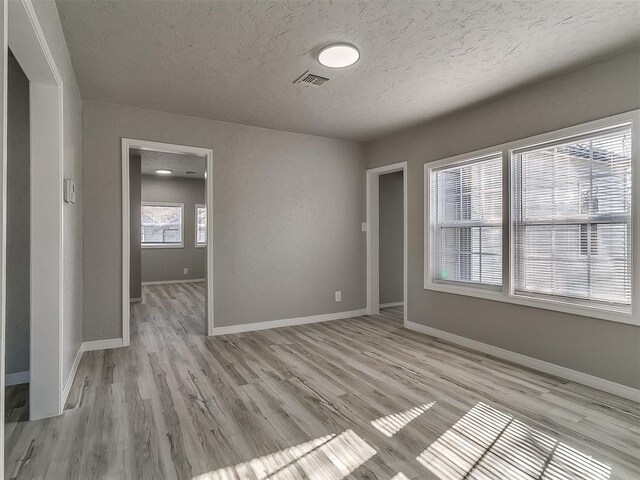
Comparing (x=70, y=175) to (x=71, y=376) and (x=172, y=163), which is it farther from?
(x=172, y=163)

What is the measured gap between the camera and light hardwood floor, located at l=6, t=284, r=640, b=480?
178cm

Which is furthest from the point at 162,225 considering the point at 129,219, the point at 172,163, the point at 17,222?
the point at 17,222

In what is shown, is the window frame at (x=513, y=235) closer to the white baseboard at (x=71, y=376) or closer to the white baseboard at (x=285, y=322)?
the white baseboard at (x=285, y=322)

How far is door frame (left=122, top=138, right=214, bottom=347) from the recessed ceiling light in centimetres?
202

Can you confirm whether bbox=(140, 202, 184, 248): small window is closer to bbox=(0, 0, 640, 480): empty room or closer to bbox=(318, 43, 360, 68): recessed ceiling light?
bbox=(0, 0, 640, 480): empty room

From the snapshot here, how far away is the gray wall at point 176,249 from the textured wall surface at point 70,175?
510 cm

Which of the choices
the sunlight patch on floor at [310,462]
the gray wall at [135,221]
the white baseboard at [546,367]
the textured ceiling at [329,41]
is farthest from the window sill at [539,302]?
the gray wall at [135,221]

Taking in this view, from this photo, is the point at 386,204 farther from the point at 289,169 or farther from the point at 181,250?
the point at 181,250

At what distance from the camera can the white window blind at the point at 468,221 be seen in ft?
11.5

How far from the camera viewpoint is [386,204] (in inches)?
230

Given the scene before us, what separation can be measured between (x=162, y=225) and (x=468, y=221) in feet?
24.5

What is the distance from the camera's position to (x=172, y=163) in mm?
6934

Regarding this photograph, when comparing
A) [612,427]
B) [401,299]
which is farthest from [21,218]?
[401,299]

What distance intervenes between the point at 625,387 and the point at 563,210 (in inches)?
55.6
